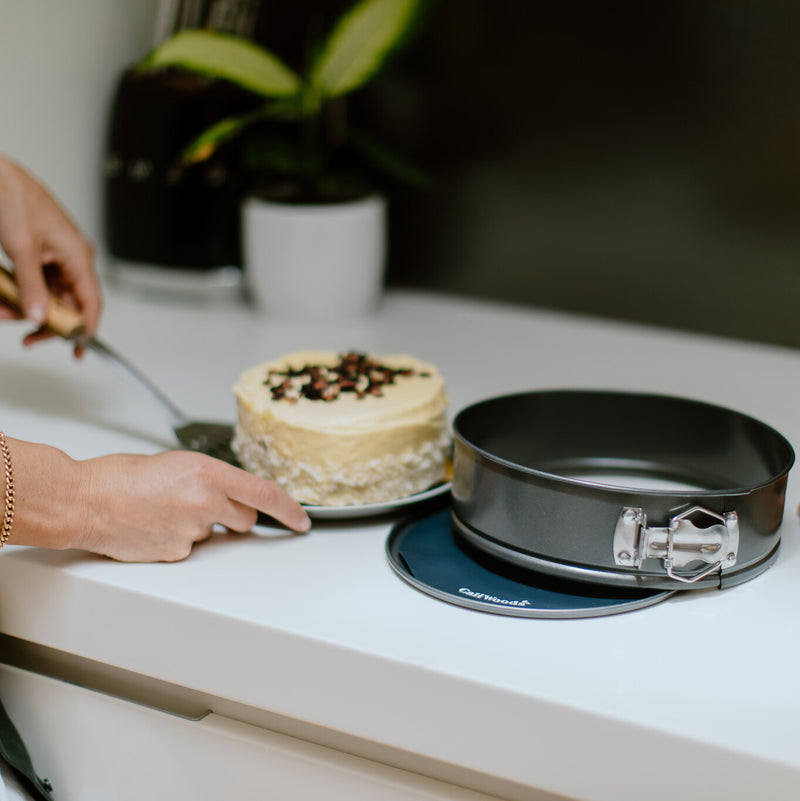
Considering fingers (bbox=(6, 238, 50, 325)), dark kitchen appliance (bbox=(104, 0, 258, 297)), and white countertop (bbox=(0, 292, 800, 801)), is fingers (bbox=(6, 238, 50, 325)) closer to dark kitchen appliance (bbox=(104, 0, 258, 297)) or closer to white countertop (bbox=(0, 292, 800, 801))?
white countertop (bbox=(0, 292, 800, 801))

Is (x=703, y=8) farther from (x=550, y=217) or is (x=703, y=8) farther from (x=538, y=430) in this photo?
(x=538, y=430)

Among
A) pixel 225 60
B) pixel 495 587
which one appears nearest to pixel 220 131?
pixel 225 60

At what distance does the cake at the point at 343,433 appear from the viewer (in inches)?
A: 29.5

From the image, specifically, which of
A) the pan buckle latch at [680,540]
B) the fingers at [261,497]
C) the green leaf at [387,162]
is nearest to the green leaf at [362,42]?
the green leaf at [387,162]

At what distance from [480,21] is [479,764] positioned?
0.99m

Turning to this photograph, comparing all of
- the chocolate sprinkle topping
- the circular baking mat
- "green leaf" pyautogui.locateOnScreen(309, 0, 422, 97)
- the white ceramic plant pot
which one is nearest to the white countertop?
the circular baking mat

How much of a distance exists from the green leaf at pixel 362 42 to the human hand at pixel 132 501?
616 millimetres

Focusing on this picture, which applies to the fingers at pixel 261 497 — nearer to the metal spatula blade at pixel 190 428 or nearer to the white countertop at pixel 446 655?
the white countertop at pixel 446 655

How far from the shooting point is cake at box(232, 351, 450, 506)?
0.75 metres

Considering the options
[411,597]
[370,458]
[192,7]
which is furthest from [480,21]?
[411,597]

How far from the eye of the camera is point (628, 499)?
62 centimetres

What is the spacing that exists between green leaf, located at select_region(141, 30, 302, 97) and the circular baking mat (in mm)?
663

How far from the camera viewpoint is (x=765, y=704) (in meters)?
0.57

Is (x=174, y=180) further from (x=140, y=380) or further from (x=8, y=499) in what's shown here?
(x=8, y=499)
